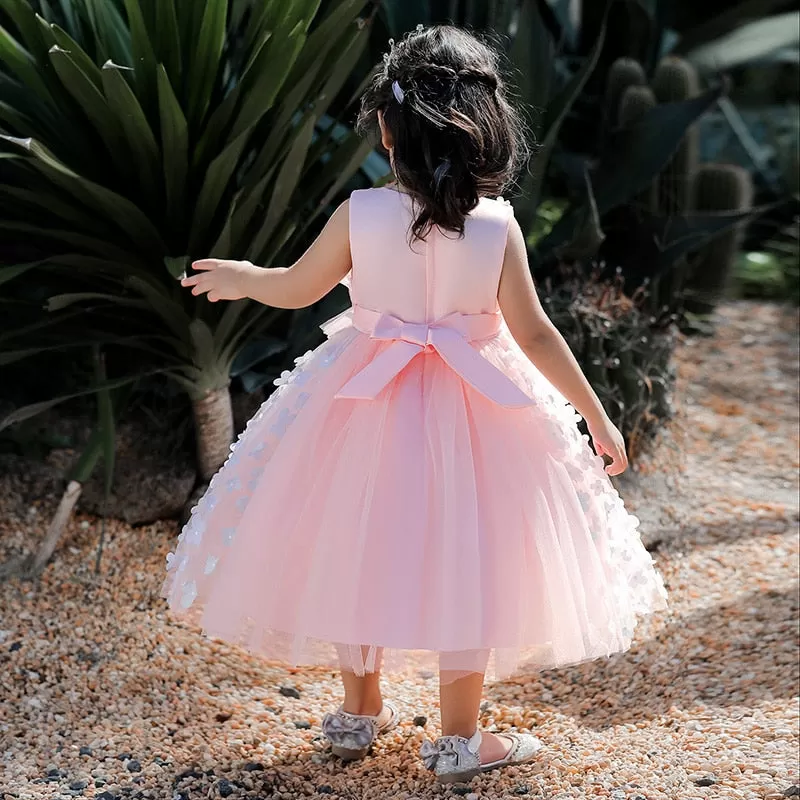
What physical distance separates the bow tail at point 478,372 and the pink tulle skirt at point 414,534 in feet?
0.17

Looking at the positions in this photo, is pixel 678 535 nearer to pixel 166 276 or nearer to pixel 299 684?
pixel 299 684

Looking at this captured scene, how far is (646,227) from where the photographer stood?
4031mm

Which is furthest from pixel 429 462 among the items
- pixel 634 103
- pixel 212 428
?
pixel 634 103

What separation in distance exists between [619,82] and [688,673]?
278 centimetres

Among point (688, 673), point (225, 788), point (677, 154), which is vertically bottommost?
point (688, 673)

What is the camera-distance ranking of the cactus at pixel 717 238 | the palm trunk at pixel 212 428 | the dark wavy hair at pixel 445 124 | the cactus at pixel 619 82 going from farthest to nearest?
the cactus at pixel 717 238
the cactus at pixel 619 82
the palm trunk at pixel 212 428
the dark wavy hair at pixel 445 124

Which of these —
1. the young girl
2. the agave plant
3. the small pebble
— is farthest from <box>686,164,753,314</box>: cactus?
the small pebble

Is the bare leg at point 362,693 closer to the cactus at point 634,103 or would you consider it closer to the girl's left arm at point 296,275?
the girl's left arm at point 296,275

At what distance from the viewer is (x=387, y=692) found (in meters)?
2.82

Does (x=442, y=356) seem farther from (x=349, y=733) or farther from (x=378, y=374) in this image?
(x=349, y=733)

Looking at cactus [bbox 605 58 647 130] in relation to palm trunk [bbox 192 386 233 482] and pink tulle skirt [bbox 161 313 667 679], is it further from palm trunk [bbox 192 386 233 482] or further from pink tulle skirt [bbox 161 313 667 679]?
pink tulle skirt [bbox 161 313 667 679]

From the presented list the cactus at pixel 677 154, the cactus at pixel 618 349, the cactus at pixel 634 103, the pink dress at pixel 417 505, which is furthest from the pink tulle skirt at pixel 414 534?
the cactus at pixel 677 154

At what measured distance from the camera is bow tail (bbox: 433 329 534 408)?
6.88 ft

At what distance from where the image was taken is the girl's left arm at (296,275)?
7.15 ft
